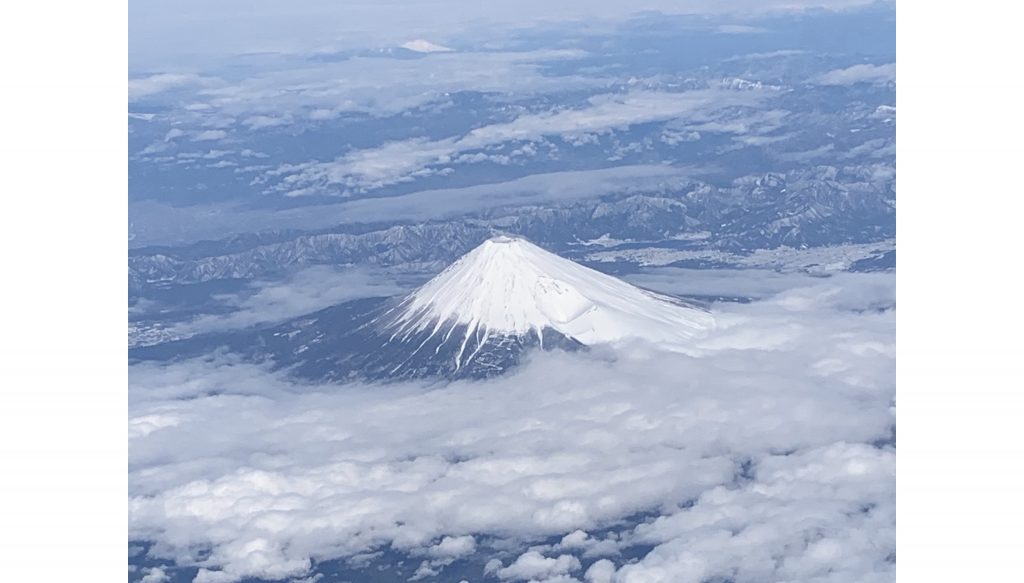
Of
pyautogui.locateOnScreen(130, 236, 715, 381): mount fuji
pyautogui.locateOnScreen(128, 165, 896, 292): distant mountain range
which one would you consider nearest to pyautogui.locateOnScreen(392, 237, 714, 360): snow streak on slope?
pyautogui.locateOnScreen(130, 236, 715, 381): mount fuji

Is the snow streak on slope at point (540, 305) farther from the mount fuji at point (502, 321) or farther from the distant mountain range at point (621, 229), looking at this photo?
the distant mountain range at point (621, 229)

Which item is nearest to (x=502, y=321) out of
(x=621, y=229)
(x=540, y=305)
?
(x=540, y=305)

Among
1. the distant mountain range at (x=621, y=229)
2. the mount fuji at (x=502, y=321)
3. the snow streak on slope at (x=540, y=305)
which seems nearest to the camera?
the mount fuji at (x=502, y=321)

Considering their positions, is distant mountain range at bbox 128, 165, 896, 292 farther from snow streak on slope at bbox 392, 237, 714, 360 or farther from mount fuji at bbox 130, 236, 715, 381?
snow streak on slope at bbox 392, 237, 714, 360

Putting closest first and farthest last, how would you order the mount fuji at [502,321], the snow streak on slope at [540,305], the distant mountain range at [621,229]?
the mount fuji at [502,321] < the snow streak on slope at [540,305] < the distant mountain range at [621,229]

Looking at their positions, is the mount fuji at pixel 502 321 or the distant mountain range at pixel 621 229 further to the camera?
the distant mountain range at pixel 621 229

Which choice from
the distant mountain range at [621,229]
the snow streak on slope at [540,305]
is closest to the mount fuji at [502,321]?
the snow streak on slope at [540,305]

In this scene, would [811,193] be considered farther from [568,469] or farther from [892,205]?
[568,469]
